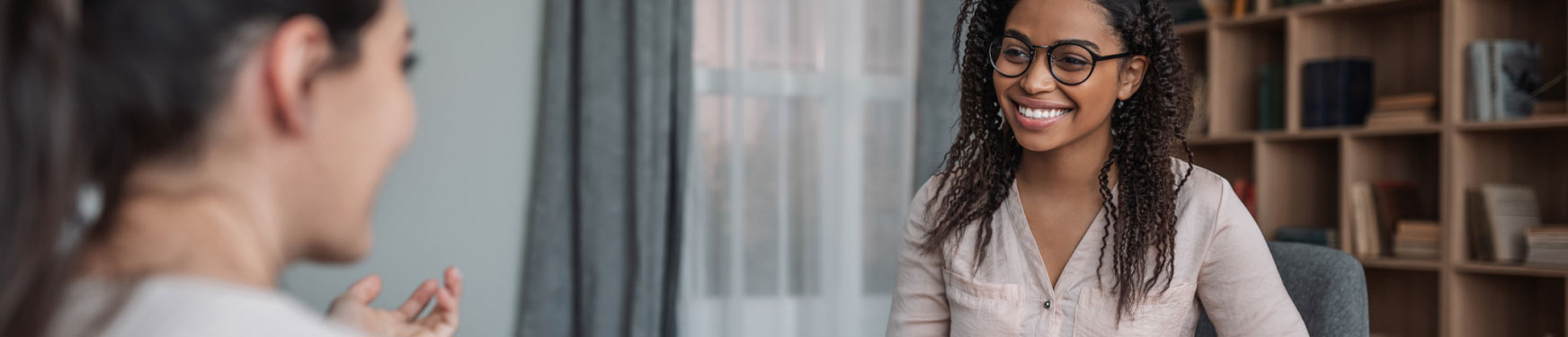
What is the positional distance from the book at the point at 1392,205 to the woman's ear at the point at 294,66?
9.02 ft

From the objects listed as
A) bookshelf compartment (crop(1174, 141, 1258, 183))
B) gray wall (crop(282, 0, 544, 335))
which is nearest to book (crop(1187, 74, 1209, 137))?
bookshelf compartment (crop(1174, 141, 1258, 183))

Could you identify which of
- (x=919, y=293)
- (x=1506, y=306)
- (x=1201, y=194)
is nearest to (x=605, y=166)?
(x=919, y=293)

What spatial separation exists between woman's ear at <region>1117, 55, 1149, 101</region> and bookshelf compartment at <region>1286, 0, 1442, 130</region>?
1.85 metres

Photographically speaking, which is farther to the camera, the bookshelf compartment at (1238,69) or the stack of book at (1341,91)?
the bookshelf compartment at (1238,69)

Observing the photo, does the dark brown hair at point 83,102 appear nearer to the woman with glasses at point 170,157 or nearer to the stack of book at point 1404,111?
the woman with glasses at point 170,157

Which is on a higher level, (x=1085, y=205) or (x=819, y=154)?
(x=819, y=154)

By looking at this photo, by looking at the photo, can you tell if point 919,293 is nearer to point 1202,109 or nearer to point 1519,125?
point 1519,125

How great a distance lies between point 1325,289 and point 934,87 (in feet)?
6.46

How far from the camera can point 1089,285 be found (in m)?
1.22

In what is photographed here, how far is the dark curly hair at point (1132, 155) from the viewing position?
118 centimetres

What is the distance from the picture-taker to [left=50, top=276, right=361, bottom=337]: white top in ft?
1.42

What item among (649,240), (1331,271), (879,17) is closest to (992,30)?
(1331,271)

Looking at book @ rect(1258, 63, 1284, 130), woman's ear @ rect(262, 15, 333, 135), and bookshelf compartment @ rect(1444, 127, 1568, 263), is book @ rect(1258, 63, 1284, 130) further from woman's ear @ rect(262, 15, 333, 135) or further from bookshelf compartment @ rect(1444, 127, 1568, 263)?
woman's ear @ rect(262, 15, 333, 135)

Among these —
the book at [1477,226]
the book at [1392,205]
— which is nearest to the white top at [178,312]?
the book at [1477,226]
